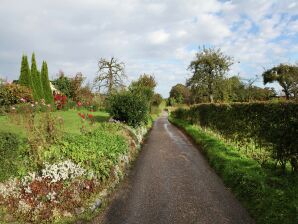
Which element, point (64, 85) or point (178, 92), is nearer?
point (64, 85)

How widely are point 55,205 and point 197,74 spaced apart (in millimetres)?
39484

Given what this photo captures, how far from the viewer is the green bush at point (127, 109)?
19641 millimetres

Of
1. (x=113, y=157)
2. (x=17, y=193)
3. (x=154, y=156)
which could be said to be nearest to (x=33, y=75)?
(x=154, y=156)

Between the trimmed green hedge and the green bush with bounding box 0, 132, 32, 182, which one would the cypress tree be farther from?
the green bush with bounding box 0, 132, 32, 182

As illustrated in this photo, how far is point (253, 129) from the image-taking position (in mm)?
13859

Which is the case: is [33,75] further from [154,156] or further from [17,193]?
[17,193]

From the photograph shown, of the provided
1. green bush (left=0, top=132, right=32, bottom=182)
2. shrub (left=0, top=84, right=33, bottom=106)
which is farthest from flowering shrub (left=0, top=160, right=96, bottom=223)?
shrub (left=0, top=84, right=33, bottom=106)

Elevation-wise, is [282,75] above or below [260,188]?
above

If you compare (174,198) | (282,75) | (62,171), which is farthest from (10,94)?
(282,75)

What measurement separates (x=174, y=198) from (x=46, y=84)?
28.2m

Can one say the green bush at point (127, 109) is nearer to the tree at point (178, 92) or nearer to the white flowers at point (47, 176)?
the white flowers at point (47, 176)

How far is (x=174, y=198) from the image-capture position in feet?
27.1

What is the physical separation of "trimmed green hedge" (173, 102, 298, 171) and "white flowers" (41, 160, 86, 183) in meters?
6.12

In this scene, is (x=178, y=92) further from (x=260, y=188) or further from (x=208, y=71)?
(x=260, y=188)
